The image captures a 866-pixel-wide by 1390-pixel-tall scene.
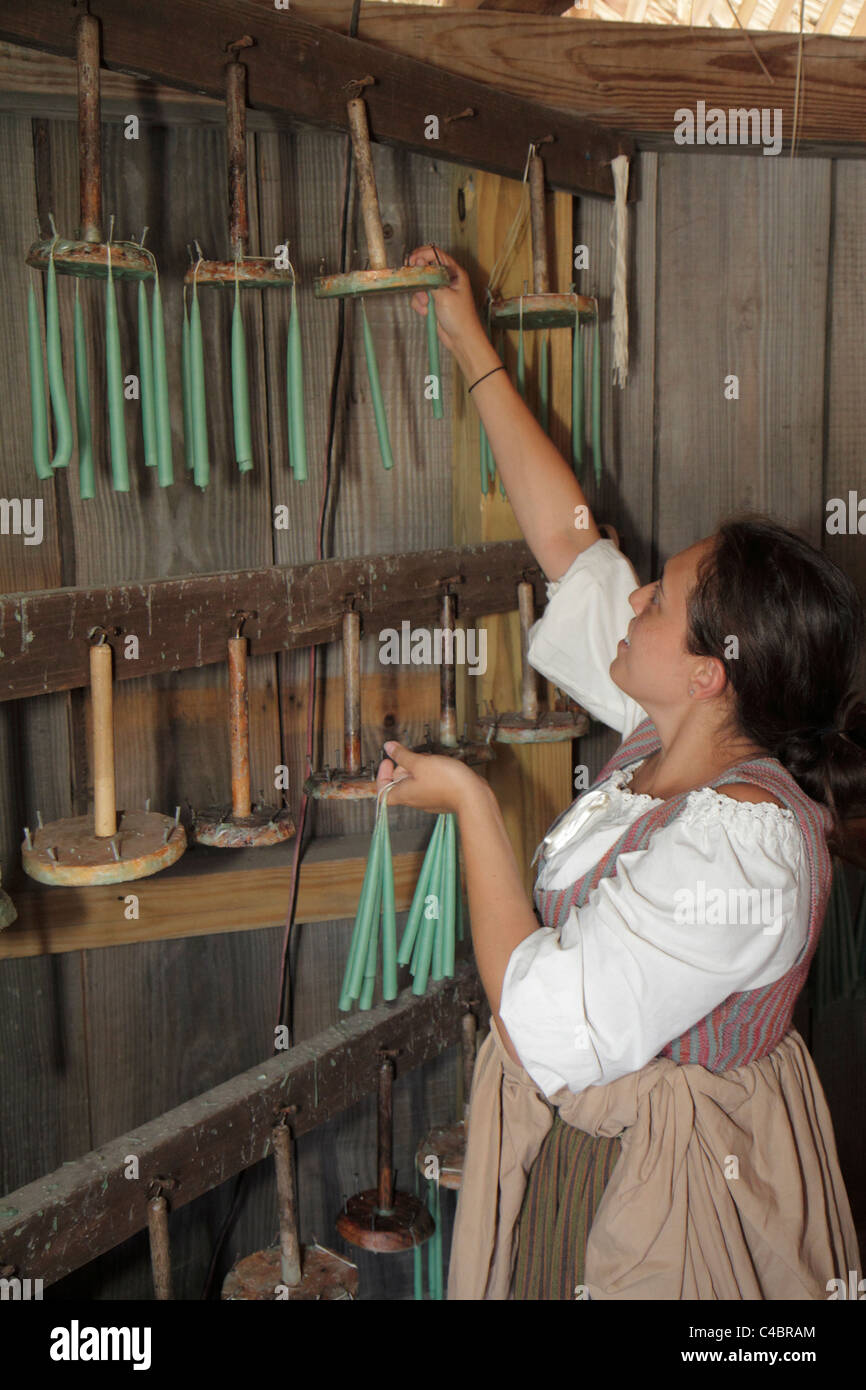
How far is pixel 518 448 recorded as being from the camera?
1.91m

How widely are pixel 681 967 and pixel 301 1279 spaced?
0.88 metres

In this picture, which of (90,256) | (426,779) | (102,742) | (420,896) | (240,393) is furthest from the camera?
(420,896)

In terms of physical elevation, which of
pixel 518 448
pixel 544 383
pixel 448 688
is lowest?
pixel 448 688

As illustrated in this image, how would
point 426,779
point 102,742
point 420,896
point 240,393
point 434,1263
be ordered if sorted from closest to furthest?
point 102,742 < point 240,393 < point 426,779 < point 420,896 < point 434,1263

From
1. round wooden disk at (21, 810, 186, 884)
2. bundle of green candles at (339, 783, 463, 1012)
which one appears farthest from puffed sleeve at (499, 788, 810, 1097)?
round wooden disk at (21, 810, 186, 884)

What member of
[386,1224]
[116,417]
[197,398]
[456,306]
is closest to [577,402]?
[456,306]

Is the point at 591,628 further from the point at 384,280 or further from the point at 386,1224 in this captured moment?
the point at 386,1224

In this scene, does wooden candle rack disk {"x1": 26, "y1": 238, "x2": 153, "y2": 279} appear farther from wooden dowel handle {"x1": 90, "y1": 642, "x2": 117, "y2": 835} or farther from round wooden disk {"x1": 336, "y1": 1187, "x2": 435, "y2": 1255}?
round wooden disk {"x1": 336, "y1": 1187, "x2": 435, "y2": 1255}

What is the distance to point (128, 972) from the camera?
80.5 inches

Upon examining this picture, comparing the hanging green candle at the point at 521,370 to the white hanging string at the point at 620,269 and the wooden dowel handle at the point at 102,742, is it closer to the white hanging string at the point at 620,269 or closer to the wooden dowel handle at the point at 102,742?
the white hanging string at the point at 620,269

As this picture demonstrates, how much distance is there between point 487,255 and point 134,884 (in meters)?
1.17

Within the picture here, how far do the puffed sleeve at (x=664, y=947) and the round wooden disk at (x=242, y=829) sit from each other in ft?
1.12
